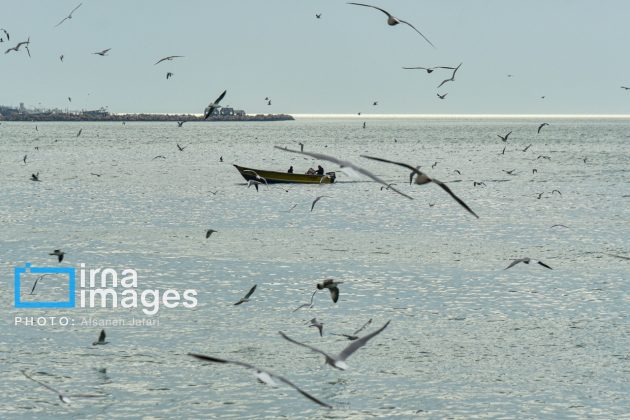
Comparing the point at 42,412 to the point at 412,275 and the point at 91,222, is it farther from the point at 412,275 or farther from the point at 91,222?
the point at 91,222

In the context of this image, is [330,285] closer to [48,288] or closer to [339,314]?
[339,314]

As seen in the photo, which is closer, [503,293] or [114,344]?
[114,344]

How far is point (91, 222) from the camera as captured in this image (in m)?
55.9

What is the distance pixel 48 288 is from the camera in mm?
32844

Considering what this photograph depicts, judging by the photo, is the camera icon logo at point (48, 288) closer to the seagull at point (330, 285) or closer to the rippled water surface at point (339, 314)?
the rippled water surface at point (339, 314)

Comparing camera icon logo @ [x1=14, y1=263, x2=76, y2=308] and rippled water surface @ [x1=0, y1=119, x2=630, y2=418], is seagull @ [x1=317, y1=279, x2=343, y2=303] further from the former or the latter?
camera icon logo @ [x1=14, y1=263, x2=76, y2=308]

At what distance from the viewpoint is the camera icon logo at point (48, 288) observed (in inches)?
1187

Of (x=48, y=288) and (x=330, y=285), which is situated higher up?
(x=330, y=285)

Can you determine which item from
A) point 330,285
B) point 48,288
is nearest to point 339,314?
point 330,285

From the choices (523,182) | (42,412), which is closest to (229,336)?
(42,412)

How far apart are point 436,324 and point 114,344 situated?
9.49 m

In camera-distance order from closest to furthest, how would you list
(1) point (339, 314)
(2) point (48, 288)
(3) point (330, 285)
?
(3) point (330, 285)
(1) point (339, 314)
(2) point (48, 288)

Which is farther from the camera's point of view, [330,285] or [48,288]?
[48,288]

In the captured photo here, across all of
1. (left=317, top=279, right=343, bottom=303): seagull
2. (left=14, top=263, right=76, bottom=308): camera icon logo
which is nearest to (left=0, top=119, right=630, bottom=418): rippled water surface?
(left=14, top=263, right=76, bottom=308): camera icon logo
